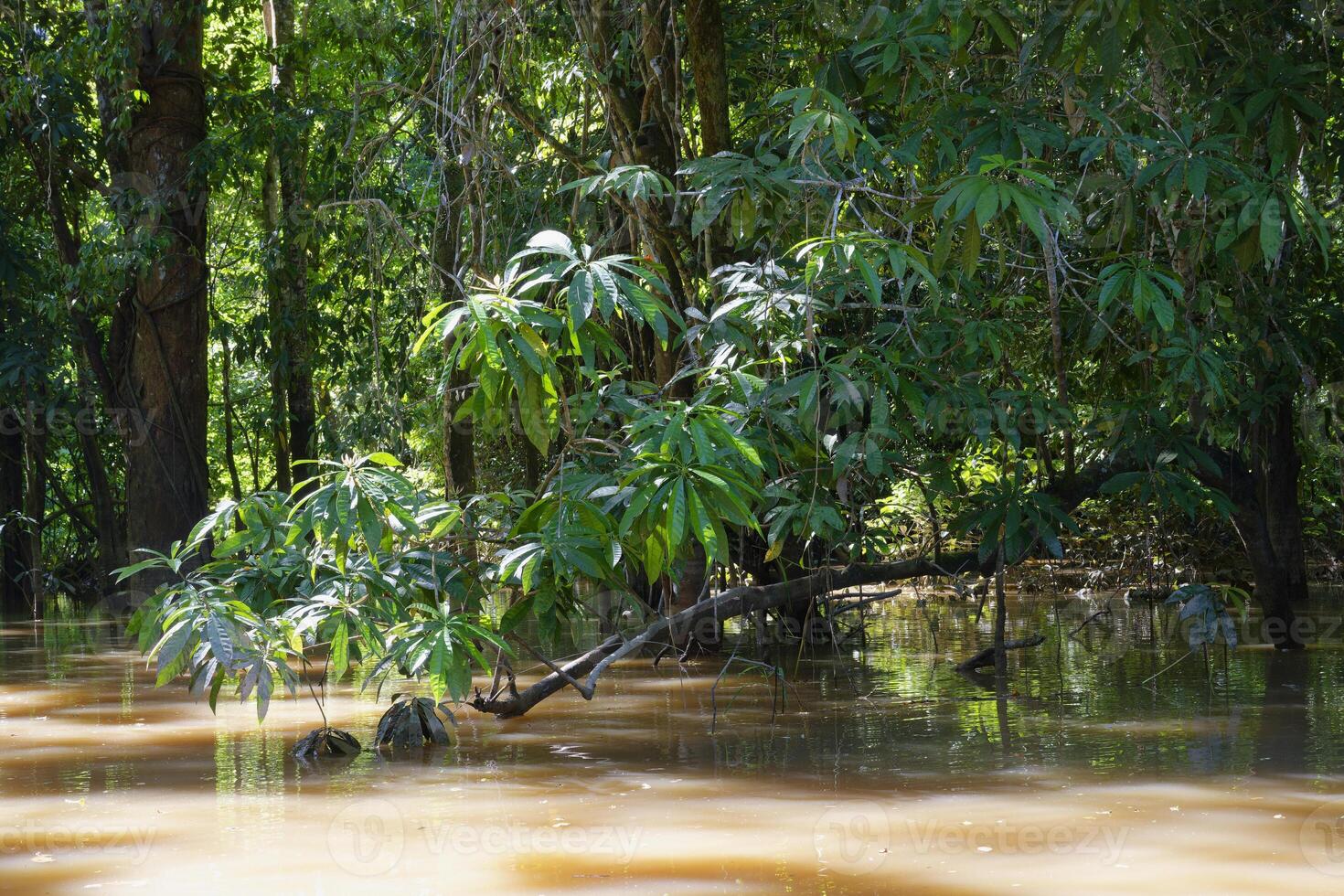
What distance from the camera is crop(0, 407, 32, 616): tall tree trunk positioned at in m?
12.8

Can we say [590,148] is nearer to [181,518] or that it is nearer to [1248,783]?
[181,518]

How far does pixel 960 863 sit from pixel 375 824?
1.79m

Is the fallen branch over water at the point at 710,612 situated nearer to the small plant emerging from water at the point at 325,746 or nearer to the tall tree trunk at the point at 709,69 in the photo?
the small plant emerging from water at the point at 325,746

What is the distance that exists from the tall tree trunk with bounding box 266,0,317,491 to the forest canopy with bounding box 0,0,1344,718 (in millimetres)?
249

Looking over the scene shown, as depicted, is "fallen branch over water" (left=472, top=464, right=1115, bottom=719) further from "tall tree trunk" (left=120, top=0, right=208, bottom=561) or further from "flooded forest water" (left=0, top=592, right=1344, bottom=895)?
"tall tree trunk" (left=120, top=0, right=208, bottom=561)

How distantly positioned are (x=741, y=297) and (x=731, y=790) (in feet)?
6.41

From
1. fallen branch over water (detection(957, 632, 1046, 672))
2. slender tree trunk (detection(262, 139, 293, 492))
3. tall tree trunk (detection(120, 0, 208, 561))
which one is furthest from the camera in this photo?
slender tree trunk (detection(262, 139, 293, 492))

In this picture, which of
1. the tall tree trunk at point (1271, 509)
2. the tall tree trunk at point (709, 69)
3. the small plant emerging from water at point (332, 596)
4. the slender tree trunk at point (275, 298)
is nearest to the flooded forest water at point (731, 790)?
the small plant emerging from water at point (332, 596)

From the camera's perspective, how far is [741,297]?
17.6 feet

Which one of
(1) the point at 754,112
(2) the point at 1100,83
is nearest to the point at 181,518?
(1) the point at 754,112

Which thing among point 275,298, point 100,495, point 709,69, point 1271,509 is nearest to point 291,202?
point 275,298

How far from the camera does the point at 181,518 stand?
1045cm

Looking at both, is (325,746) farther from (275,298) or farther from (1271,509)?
(275,298)

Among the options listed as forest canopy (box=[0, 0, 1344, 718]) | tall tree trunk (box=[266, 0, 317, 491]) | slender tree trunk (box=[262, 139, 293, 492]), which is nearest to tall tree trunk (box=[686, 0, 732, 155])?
forest canopy (box=[0, 0, 1344, 718])
